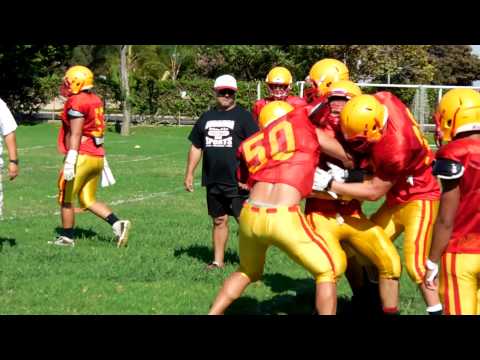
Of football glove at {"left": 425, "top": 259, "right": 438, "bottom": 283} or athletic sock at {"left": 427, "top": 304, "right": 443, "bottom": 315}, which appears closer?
football glove at {"left": 425, "top": 259, "right": 438, "bottom": 283}

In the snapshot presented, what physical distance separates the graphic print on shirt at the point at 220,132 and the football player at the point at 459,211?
3734mm

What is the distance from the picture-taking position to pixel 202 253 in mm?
8945

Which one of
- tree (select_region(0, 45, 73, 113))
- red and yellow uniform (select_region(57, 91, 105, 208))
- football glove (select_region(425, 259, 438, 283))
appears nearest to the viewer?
football glove (select_region(425, 259, 438, 283))

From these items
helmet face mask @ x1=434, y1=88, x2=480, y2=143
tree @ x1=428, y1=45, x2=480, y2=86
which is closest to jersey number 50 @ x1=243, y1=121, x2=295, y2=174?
helmet face mask @ x1=434, y1=88, x2=480, y2=143

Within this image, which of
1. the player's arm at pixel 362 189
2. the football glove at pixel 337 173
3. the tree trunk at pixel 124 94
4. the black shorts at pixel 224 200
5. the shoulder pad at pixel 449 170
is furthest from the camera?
the tree trunk at pixel 124 94

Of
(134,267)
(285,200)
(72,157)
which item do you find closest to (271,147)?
(285,200)

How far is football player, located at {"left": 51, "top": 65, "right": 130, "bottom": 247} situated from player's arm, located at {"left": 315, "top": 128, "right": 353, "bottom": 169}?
4229mm

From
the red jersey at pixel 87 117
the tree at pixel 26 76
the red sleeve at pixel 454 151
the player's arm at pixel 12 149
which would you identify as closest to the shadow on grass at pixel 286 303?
the red sleeve at pixel 454 151

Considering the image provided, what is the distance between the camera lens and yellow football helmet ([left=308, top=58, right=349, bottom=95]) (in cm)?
603

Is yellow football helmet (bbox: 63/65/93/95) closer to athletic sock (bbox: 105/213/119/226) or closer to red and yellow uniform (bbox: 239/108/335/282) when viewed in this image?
athletic sock (bbox: 105/213/119/226)

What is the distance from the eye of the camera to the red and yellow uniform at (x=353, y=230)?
5699 millimetres

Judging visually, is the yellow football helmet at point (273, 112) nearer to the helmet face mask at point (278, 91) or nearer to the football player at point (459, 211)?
the football player at point (459, 211)
